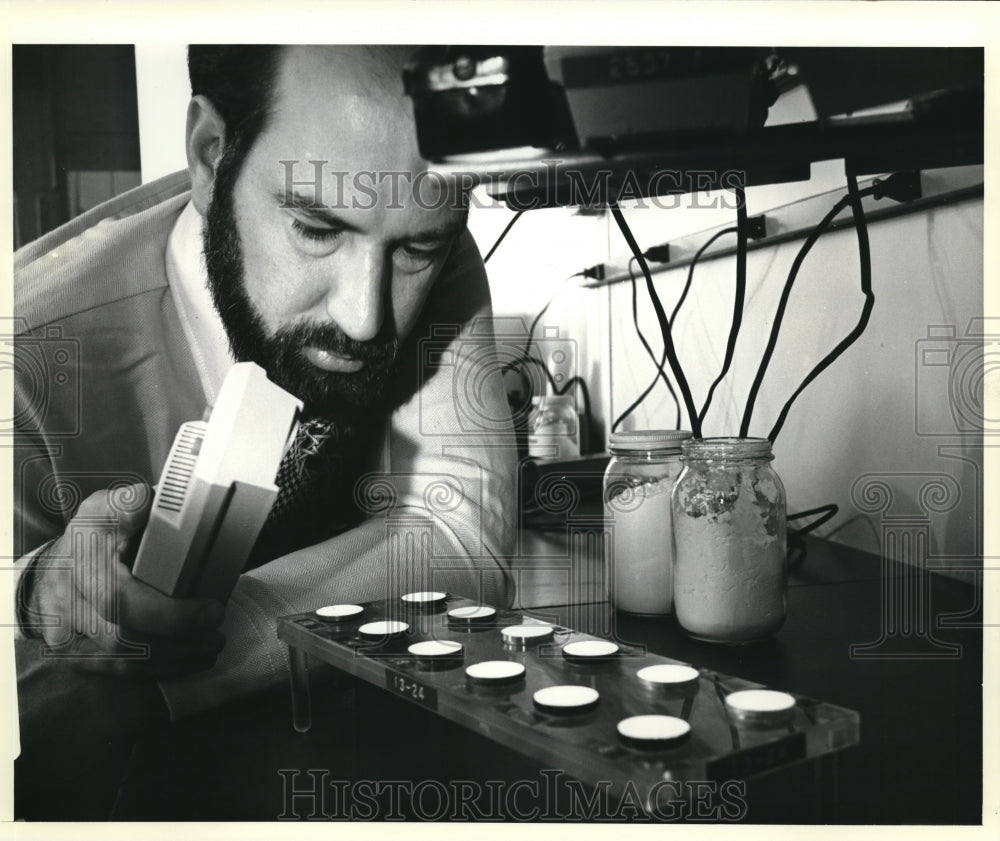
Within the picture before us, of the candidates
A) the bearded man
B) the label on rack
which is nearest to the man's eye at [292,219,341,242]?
the bearded man

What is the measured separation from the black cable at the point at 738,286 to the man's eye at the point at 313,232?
297 mm

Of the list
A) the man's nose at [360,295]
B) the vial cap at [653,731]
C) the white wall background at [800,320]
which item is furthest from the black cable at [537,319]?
the vial cap at [653,731]

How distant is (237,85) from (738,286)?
0.41m

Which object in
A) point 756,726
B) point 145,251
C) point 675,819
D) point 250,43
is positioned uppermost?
point 250,43

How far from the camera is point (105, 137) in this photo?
2.09ft

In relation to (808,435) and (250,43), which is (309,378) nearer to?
(250,43)

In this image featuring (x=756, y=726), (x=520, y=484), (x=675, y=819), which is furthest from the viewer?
(x=520, y=484)

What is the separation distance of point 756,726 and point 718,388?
0.40m

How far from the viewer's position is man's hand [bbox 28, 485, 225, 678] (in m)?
0.60

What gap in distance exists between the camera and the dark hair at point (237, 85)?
0.62 meters

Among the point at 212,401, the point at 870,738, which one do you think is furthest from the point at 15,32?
the point at 870,738

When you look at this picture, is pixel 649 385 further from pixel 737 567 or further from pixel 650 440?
pixel 737 567

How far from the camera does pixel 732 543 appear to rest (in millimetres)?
565

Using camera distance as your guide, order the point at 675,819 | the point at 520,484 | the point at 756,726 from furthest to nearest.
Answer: the point at 520,484 → the point at 675,819 → the point at 756,726
